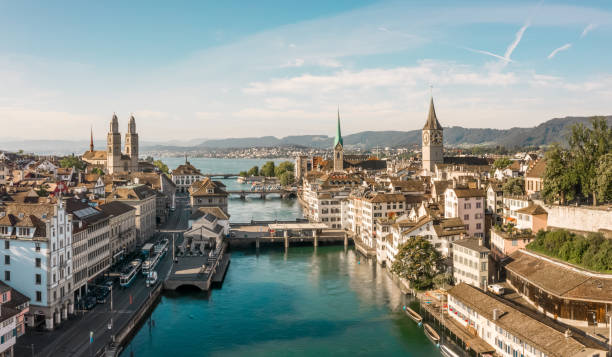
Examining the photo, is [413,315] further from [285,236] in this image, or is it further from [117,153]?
[117,153]

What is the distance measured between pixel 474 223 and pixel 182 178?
85706 mm

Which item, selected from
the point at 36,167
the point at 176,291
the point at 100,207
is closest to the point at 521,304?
the point at 176,291

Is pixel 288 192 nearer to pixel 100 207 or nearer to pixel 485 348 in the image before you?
pixel 100 207

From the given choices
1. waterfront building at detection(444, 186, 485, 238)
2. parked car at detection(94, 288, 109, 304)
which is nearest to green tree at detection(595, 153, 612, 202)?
waterfront building at detection(444, 186, 485, 238)

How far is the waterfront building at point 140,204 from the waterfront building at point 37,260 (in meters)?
21.8

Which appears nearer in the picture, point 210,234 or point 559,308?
point 559,308

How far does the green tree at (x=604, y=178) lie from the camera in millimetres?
37625

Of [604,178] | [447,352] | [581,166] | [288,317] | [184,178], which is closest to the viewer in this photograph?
[447,352]

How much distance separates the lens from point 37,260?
30625mm

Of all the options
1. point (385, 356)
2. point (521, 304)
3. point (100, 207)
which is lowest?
point (385, 356)

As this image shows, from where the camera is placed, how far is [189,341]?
31859mm

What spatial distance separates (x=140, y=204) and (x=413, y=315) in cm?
3184

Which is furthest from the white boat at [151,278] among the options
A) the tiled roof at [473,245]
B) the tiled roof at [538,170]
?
the tiled roof at [538,170]

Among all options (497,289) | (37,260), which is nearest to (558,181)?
(497,289)
